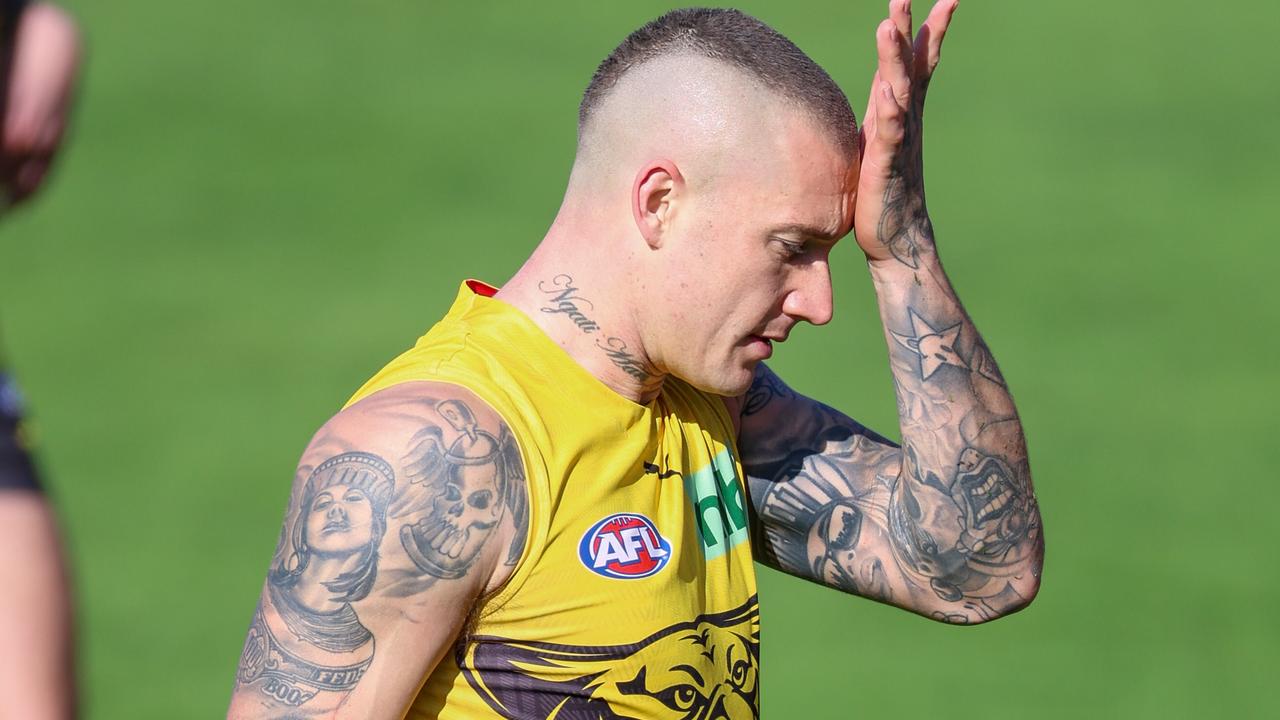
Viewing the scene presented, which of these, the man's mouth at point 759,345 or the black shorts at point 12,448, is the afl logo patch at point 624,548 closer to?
the man's mouth at point 759,345

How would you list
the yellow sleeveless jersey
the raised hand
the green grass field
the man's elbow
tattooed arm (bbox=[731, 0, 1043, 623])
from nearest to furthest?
the yellow sleeveless jersey
the raised hand
tattooed arm (bbox=[731, 0, 1043, 623])
the man's elbow
the green grass field

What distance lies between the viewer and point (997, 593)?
3682mm

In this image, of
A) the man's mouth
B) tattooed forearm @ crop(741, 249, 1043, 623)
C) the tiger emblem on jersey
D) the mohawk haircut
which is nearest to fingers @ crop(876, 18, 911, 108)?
the mohawk haircut

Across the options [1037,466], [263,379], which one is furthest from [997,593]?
[263,379]

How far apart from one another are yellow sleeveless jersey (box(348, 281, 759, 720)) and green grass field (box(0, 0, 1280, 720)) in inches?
176

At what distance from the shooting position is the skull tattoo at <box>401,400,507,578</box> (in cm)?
280

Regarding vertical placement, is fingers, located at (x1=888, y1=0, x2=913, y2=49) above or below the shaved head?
above

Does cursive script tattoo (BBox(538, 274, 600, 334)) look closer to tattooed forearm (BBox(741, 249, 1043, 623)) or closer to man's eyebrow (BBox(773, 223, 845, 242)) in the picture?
man's eyebrow (BBox(773, 223, 845, 242))

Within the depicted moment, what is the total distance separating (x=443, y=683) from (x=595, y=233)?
A: 0.94 m

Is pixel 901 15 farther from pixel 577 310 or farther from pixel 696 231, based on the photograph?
pixel 577 310

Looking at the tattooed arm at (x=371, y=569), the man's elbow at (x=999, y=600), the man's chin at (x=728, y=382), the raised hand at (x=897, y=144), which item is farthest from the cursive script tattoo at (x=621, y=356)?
the man's elbow at (x=999, y=600)

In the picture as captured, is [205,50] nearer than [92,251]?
No

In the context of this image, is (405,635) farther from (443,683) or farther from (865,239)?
(865,239)

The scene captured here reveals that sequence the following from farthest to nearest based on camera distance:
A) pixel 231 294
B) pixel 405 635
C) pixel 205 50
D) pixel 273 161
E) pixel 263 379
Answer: pixel 205 50 → pixel 273 161 → pixel 231 294 → pixel 263 379 → pixel 405 635
